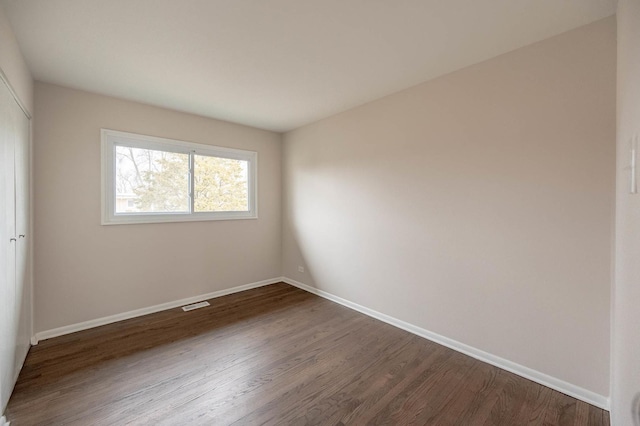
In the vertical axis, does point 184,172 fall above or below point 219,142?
below

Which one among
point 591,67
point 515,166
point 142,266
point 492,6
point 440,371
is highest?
point 492,6

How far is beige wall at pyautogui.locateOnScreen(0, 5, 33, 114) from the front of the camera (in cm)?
162

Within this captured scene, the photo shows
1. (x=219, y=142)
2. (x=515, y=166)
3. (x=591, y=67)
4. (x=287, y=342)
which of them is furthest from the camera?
(x=219, y=142)

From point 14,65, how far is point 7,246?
1.28 metres

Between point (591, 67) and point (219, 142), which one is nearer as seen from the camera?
point (591, 67)

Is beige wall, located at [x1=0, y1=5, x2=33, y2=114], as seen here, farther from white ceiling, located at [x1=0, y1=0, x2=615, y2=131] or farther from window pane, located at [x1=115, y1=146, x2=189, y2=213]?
window pane, located at [x1=115, y1=146, x2=189, y2=213]

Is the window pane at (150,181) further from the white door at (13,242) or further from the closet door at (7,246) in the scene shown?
the closet door at (7,246)

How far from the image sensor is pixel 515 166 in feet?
6.72

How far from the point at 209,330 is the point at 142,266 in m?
1.20

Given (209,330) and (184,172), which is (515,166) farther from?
(184,172)

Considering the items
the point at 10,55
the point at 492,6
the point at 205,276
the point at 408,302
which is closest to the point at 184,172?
the point at 205,276

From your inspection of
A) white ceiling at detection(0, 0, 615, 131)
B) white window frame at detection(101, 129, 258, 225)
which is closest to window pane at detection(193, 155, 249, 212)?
white window frame at detection(101, 129, 258, 225)

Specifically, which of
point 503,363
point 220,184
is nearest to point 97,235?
point 220,184

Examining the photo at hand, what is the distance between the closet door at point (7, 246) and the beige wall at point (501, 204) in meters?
2.92
